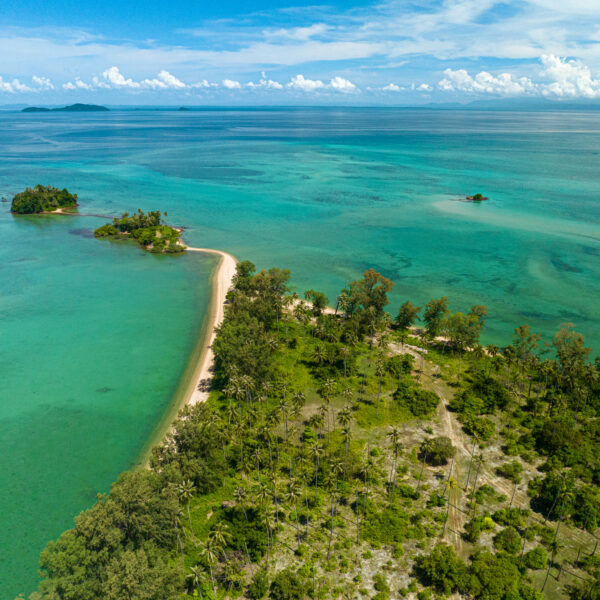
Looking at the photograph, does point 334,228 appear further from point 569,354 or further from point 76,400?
point 76,400

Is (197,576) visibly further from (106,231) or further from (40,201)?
(40,201)

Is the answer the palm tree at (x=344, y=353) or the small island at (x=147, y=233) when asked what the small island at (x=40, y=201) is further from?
the palm tree at (x=344, y=353)

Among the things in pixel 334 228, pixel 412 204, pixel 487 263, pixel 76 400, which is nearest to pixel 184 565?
pixel 76 400

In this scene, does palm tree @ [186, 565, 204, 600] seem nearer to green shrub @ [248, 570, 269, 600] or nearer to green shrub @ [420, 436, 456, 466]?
green shrub @ [248, 570, 269, 600]

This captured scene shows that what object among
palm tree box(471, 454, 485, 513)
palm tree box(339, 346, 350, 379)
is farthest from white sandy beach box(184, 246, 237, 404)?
palm tree box(471, 454, 485, 513)

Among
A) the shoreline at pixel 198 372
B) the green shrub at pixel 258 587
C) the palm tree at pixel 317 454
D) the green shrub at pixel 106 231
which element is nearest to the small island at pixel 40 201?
the green shrub at pixel 106 231

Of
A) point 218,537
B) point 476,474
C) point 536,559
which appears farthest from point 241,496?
point 536,559
